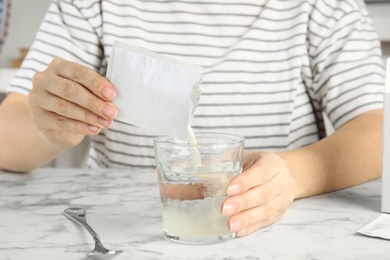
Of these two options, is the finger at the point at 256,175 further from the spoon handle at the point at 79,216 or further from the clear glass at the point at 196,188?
the spoon handle at the point at 79,216

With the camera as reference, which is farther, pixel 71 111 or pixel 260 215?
pixel 71 111

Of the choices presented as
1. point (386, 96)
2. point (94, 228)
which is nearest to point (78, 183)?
point (94, 228)

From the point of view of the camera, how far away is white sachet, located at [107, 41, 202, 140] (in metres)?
0.81

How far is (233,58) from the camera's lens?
1.53 meters

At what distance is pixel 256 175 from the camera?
0.92m

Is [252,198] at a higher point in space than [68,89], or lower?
lower

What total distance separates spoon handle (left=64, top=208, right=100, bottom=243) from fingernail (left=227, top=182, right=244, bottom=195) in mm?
178

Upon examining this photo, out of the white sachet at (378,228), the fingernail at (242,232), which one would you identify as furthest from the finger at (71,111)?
the white sachet at (378,228)

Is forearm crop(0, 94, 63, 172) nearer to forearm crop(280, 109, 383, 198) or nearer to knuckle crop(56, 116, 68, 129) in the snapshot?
knuckle crop(56, 116, 68, 129)

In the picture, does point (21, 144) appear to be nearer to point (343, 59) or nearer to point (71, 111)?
point (71, 111)

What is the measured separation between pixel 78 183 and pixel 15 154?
18cm

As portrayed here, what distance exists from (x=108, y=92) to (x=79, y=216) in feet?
0.65

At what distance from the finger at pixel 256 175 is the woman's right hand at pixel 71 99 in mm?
178

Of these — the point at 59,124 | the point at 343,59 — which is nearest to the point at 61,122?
the point at 59,124
